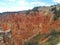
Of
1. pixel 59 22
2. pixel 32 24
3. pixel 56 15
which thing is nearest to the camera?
pixel 59 22

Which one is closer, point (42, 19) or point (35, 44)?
point (35, 44)

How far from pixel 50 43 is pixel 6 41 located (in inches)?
337

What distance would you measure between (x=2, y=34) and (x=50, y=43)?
8691mm

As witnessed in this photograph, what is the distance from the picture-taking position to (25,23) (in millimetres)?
56875

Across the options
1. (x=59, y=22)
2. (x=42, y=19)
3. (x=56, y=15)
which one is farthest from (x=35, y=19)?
(x=59, y=22)

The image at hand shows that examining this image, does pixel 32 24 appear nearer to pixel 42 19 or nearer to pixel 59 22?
pixel 42 19

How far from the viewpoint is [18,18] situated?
64.3 metres

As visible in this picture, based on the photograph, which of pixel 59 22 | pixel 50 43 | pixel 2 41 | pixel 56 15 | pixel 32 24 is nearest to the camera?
pixel 2 41

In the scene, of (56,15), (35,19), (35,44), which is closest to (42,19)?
(35,19)

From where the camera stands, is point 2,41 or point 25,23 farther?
point 25,23

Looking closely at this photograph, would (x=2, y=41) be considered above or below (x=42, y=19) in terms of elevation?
above

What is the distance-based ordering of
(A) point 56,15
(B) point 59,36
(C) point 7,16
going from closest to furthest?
(B) point 59,36, (A) point 56,15, (C) point 7,16

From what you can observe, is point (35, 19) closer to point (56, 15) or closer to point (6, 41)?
point (56, 15)

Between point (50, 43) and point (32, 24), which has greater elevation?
point (50, 43)
